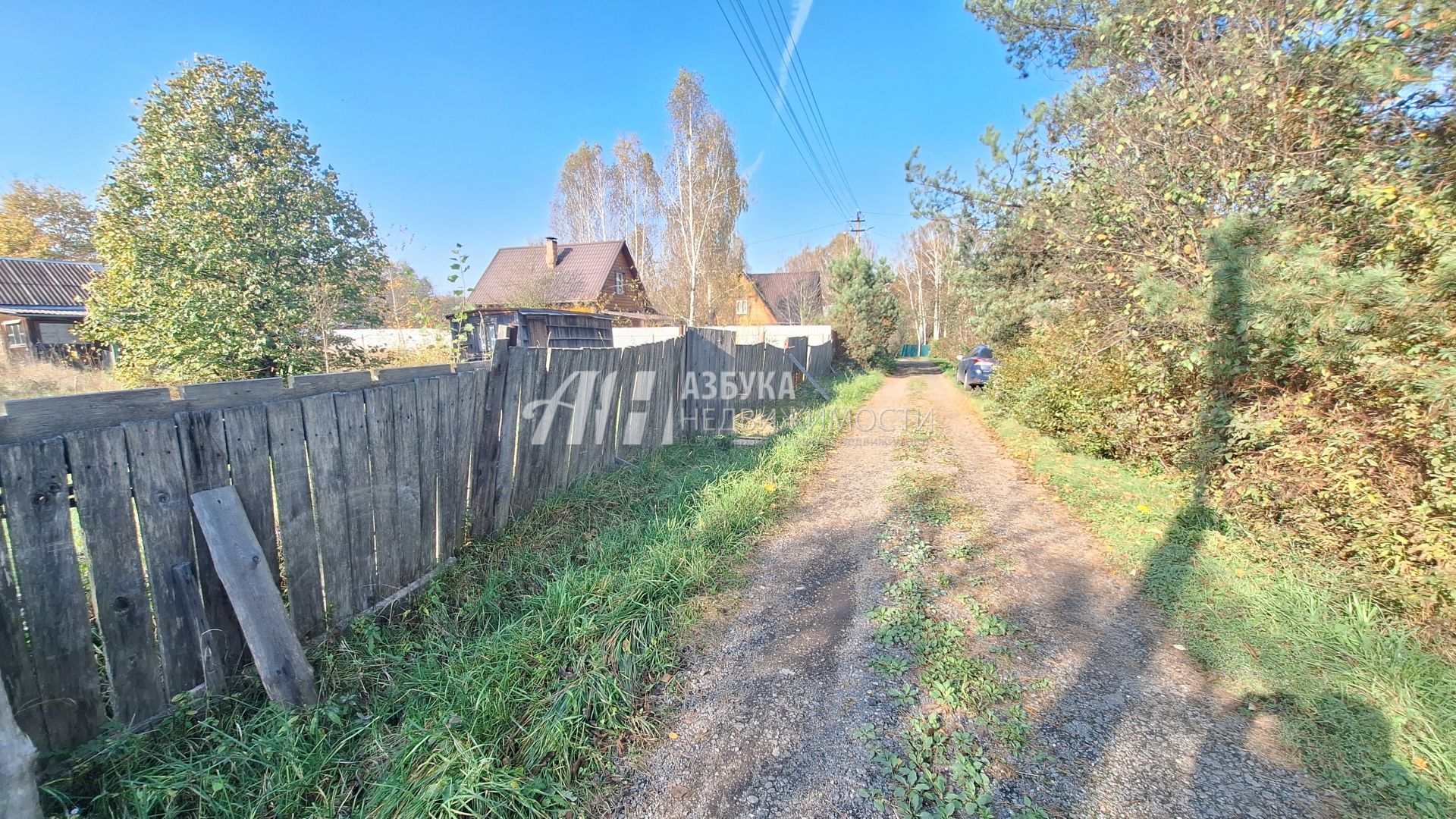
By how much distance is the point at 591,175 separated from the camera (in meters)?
28.8

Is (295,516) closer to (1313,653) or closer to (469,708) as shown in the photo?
(469,708)

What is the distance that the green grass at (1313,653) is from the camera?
74.5 inches

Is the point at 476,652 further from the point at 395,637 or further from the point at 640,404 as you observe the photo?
the point at 640,404

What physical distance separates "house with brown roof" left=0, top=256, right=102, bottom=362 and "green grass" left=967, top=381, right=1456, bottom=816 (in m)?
26.3

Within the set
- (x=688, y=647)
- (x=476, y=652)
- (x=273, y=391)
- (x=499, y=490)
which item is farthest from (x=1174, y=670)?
(x=273, y=391)

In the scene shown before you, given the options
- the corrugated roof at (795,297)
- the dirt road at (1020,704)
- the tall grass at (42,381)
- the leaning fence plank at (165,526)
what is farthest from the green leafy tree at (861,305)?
the leaning fence plank at (165,526)

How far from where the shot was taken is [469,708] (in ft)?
6.91

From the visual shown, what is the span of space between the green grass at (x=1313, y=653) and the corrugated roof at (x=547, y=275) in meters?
19.9

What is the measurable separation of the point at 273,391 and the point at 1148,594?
5181 millimetres

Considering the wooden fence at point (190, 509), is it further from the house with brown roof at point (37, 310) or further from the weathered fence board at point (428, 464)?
the house with brown roof at point (37, 310)

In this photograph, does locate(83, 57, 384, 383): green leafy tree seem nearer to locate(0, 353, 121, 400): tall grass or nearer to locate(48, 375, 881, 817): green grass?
locate(0, 353, 121, 400): tall grass

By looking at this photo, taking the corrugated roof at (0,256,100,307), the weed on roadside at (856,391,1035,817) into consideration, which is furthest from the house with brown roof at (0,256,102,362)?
the weed on roadside at (856,391,1035,817)

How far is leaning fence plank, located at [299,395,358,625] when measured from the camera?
2529 mm

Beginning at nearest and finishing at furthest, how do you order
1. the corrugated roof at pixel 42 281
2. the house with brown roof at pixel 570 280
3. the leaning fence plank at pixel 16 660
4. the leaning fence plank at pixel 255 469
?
the leaning fence plank at pixel 16 660 → the leaning fence plank at pixel 255 469 → the corrugated roof at pixel 42 281 → the house with brown roof at pixel 570 280
